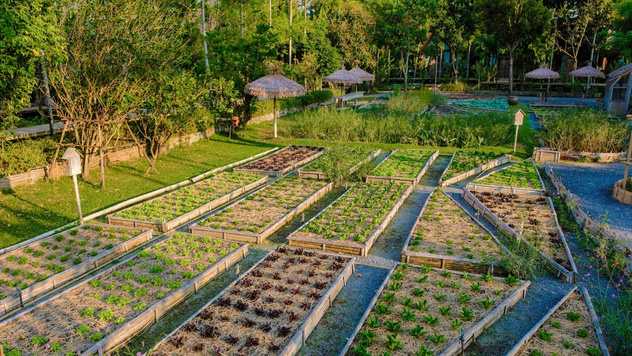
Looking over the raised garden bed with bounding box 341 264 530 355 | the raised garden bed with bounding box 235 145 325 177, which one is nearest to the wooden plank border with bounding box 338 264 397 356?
the raised garden bed with bounding box 341 264 530 355

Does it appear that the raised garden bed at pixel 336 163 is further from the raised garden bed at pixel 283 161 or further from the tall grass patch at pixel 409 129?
the tall grass patch at pixel 409 129

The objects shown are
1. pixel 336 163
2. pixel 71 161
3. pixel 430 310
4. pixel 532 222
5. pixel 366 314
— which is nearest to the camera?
pixel 366 314

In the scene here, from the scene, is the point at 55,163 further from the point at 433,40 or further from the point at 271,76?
the point at 433,40

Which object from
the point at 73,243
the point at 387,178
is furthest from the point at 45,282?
the point at 387,178

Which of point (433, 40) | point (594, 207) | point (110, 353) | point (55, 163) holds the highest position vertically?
point (433, 40)

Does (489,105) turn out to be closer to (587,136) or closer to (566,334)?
(587,136)

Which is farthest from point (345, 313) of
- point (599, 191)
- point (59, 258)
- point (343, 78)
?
point (343, 78)
